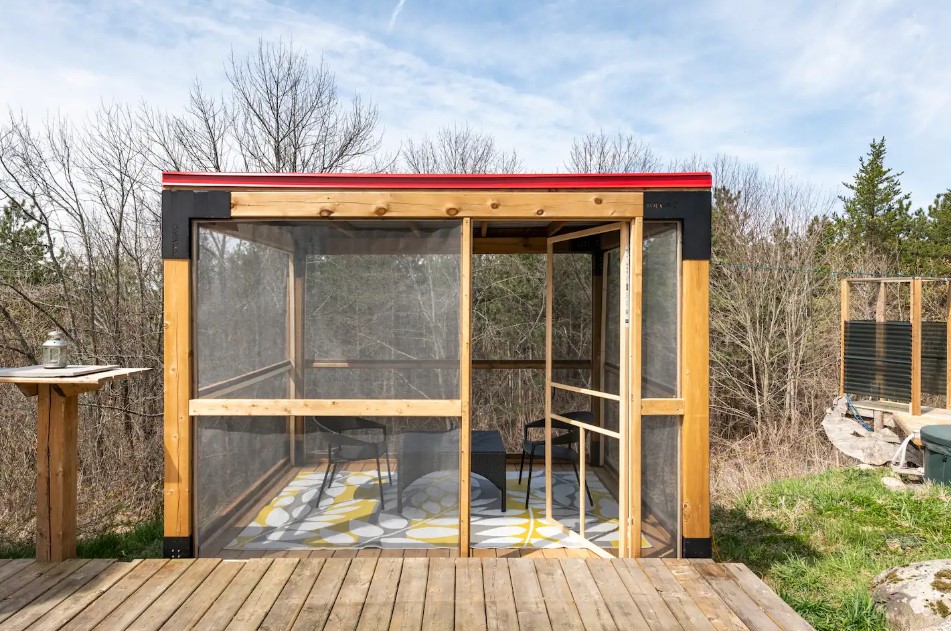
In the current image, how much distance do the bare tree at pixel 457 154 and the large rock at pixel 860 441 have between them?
750cm

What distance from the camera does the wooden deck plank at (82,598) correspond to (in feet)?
8.27

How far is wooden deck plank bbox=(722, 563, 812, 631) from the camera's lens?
2.58m

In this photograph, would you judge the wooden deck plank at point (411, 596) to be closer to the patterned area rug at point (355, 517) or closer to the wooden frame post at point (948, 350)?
the patterned area rug at point (355, 517)

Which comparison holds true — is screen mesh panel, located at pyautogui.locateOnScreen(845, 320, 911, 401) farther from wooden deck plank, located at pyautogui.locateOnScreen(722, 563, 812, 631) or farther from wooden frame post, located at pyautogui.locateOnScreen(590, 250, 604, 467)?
wooden deck plank, located at pyautogui.locateOnScreen(722, 563, 812, 631)

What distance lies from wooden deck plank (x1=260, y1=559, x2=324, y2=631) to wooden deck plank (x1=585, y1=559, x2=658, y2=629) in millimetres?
1399

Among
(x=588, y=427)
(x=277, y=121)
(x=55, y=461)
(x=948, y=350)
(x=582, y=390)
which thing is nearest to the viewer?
(x=55, y=461)

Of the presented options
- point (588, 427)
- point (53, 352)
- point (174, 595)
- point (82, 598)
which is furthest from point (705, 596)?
point (53, 352)

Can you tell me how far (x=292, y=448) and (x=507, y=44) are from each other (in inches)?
515

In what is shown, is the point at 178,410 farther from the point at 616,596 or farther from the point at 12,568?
the point at 616,596

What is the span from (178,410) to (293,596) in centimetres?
132

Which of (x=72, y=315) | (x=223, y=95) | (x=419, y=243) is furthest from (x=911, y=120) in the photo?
(x=72, y=315)

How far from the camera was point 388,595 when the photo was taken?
2820mm

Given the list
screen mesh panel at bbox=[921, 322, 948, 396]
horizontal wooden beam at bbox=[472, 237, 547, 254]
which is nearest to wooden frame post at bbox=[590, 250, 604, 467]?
horizontal wooden beam at bbox=[472, 237, 547, 254]

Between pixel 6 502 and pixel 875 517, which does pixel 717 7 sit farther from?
pixel 6 502
